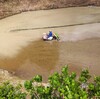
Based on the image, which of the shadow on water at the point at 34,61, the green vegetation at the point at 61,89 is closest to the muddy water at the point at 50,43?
the shadow on water at the point at 34,61

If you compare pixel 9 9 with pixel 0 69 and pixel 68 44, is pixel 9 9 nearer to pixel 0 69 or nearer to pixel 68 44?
pixel 68 44

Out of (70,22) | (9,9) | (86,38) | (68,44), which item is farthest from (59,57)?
(9,9)

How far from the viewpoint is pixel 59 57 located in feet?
75.9

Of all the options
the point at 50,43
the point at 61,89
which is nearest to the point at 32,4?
the point at 50,43

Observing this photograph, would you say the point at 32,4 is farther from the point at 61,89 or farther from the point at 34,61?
the point at 61,89

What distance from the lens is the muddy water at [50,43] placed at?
71.9 ft

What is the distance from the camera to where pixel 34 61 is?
2264 cm

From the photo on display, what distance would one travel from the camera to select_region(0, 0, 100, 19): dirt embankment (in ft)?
102

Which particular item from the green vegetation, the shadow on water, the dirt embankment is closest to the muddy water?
the shadow on water

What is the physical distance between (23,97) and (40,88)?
98 centimetres

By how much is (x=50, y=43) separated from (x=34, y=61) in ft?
10.8

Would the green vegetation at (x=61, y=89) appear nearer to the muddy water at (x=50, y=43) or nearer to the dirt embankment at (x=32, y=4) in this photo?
the muddy water at (x=50, y=43)

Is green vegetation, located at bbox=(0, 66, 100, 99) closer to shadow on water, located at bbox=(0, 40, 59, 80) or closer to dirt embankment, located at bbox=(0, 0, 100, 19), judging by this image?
shadow on water, located at bbox=(0, 40, 59, 80)

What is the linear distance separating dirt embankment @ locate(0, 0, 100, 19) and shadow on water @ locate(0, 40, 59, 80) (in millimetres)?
7452
